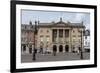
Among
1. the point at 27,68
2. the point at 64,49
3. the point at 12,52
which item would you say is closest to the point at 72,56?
the point at 64,49

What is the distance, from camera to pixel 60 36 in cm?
216

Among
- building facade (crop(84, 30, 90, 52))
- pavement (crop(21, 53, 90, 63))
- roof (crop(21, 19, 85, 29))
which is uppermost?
roof (crop(21, 19, 85, 29))

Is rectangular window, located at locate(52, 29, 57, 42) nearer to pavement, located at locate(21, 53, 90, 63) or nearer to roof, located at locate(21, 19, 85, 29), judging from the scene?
roof, located at locate(21, 19, 85, 29)

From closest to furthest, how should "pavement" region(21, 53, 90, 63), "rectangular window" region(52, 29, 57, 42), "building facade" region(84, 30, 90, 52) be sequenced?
"pavement" region(21, 53, 90, 63)
"rectangular window" region(52, 29, 57, 42)
"building facade" region(84, 30, 90, 52)

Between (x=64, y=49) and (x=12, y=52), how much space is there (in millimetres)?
583

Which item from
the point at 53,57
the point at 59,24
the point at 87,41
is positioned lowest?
the point at 53,57

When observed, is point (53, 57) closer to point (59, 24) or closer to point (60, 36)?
point (60, 36)

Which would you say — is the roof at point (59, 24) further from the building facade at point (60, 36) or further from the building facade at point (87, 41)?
the building facade at point (87, 41)

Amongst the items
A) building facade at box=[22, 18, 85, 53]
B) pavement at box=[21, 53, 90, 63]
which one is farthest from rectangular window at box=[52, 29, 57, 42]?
pavement at box=[21, 53, 90, 63]

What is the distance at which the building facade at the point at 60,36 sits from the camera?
6.93 ft

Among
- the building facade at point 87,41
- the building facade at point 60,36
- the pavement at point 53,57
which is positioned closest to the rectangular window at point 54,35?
the building facade at point 60,36

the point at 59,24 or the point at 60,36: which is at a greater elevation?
the point at 59,24

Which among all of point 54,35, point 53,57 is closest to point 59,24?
point 54,35

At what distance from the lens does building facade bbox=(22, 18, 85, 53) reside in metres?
Answer: 2.11
